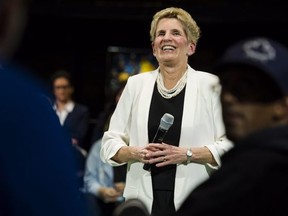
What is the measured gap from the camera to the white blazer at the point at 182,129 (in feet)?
11.7

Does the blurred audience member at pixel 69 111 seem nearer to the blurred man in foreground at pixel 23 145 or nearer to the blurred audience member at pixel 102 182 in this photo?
the blurred audience member at pixel 102 182

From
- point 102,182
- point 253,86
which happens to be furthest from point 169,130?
point 102,182

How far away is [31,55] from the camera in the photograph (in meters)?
10.1

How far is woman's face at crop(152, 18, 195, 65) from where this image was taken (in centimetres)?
368

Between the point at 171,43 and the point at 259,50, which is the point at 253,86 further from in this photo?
the point at 171,43

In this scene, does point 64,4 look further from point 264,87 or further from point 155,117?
point 264,87

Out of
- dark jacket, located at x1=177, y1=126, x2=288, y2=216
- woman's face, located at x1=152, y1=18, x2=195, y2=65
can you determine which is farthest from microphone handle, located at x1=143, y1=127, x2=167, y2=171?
dark jacket, located at x1=177, y1=126, x2=288, y2=216

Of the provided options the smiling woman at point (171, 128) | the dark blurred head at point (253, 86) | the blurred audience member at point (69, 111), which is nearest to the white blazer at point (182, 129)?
the smiling woman at point (171, 128)

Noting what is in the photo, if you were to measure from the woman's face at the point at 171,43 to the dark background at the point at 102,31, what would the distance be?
5311 mm

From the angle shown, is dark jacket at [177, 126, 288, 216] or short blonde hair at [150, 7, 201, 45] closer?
dark jacket at [177, 126, 288, 216]

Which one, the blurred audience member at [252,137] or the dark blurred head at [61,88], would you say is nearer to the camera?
the blurred audience member at [252,137]

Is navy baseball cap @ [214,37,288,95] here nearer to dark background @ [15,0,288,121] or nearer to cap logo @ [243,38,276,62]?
cap logo @ [243,38,276,62]

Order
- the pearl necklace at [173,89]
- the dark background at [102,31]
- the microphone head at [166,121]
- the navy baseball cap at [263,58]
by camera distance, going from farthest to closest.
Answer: the dark background at [102,31] → the pearl necklace at [173,89] → the microphone head at [166,121] → the navy baseball cap at [263,58]

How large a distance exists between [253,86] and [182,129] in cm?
171
